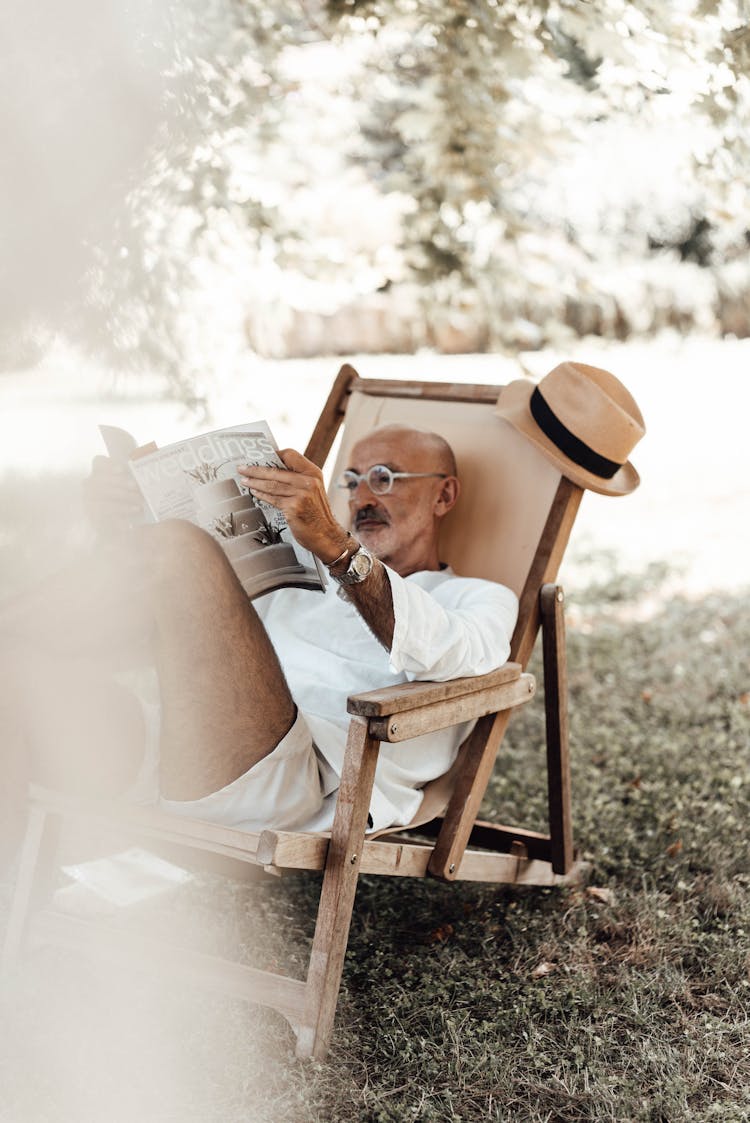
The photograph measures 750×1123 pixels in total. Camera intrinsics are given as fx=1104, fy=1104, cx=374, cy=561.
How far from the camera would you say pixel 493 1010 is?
244cm

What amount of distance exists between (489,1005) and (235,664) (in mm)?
987

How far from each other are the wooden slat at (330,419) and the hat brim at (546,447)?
64 centimetres

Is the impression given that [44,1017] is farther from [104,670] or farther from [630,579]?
[630,579]

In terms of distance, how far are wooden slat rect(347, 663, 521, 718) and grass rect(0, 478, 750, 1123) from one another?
70 cm

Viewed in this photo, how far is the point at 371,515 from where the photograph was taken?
2928 mm

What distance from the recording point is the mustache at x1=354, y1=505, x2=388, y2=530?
2922mm

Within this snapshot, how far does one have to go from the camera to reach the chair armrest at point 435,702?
85.0 inches

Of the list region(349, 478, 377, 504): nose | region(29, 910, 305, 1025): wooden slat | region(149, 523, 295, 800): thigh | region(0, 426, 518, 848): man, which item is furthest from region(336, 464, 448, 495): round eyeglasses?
region(29, 910, 305, 1025): wooden slat

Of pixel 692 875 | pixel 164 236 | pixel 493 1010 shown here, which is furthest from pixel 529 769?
pixel 164 236

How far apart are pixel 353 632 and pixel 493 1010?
2.99 ft

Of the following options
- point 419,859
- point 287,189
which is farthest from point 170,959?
point 287,189

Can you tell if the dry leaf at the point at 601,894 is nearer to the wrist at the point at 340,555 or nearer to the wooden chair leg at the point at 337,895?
the wooden chair leg at the point at 337,895

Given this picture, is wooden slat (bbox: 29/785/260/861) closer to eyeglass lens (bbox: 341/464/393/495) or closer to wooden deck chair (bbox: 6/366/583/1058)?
wooden deck chair (bbox: 6/366/583/1058)

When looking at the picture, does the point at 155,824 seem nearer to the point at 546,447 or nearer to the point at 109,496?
the point at 109,496
